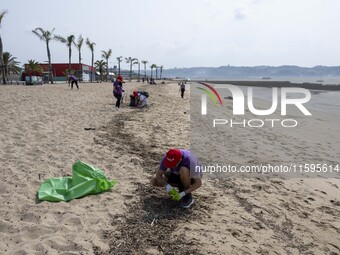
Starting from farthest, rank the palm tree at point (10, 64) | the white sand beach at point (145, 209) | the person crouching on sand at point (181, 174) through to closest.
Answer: the palm tree at point (10, 64)
the person crouching on sand at point (181, 174)
the white sand beach at point (145, 209)

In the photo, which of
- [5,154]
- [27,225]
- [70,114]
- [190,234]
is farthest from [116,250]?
[70,114]

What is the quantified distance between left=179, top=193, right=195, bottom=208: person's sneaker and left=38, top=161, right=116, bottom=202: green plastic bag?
1129 mm

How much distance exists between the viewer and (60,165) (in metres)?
5.48

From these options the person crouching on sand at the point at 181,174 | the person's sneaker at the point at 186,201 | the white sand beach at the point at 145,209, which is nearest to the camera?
the white sand beach at the point at 145,209

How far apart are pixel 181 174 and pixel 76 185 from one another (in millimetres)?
1557

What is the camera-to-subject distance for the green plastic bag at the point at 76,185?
419 centimetres

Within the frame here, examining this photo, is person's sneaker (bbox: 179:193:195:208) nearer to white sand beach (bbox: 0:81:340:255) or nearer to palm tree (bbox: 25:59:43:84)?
white sand beach (bbox: 0:81:340:255)

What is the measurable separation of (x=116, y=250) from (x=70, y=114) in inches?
334

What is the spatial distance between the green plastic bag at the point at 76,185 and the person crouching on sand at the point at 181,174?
866 millimetres

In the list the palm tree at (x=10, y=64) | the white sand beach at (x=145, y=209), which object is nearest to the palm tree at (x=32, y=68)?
the palm tree at (x=10, y=64)

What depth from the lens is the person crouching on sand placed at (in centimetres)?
400

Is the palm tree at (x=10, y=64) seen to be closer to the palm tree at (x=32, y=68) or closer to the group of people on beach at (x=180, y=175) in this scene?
the palm tree at (x=32, y=68)

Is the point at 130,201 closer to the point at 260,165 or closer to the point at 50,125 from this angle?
the point at 260,165

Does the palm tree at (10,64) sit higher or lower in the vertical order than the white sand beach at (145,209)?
higher
